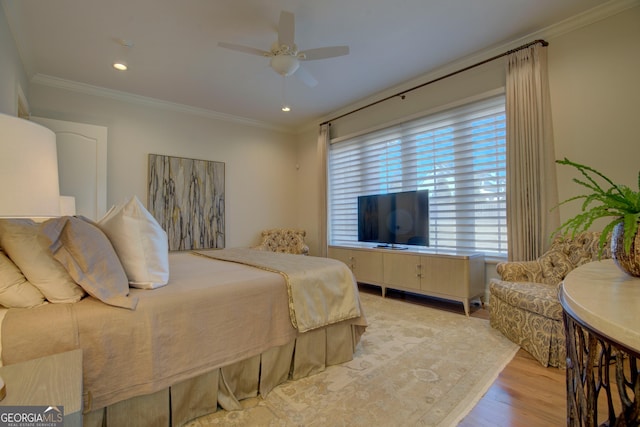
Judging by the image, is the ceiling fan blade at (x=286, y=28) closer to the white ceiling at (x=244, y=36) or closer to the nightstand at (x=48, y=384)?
the white ceiling at (x=244, y=36)

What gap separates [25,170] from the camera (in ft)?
3.06

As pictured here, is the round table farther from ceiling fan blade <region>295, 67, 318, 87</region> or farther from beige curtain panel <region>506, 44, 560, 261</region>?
ceiling fan blade <region>295, 67, 318, 87</region>

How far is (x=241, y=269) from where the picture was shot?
2111mm

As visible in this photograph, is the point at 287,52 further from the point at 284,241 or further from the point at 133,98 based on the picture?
the point at 284,241

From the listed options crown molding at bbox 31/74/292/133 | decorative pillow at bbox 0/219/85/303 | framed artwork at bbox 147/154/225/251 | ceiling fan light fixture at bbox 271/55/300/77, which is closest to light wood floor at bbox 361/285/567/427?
decorative pillow at bbox 0/219/85/303

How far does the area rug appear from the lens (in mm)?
1585

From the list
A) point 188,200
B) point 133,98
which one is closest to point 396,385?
point 188,200

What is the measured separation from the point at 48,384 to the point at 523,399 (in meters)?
2.20

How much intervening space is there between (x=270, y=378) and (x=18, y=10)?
140 inches

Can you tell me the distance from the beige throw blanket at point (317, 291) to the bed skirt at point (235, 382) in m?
0.12

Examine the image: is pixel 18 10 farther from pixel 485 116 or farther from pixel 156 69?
pixel 485 116

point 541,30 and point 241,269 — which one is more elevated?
point 541,30

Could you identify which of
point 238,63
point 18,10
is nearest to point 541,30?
point 238,63

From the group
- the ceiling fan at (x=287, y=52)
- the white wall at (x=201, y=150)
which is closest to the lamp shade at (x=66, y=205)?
the white wall at (x=201, y=150)
